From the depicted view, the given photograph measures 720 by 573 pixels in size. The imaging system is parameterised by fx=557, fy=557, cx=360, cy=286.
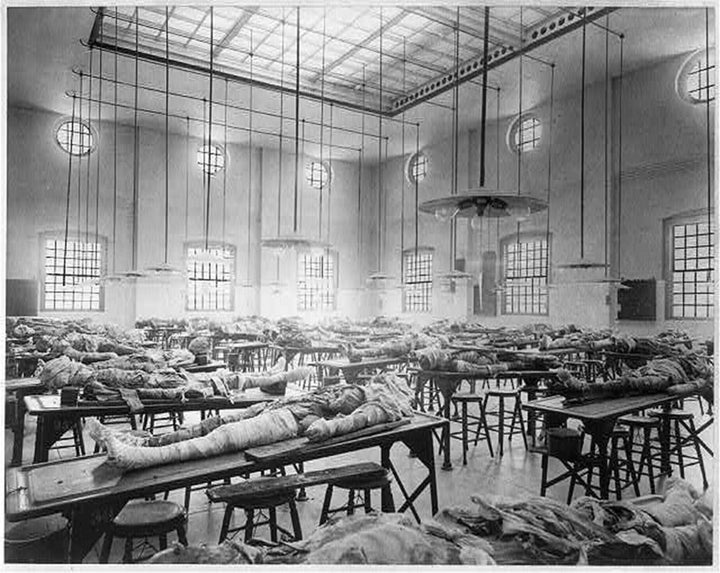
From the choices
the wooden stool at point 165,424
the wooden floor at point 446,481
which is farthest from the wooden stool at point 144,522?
the wooden stool at point 165,424

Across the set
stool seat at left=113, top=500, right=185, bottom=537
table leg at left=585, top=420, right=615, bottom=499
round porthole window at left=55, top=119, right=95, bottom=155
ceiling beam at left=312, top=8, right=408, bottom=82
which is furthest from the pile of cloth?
round porthole window at left=55, top=119, right=95, bottom=155

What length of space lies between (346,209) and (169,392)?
15278mm

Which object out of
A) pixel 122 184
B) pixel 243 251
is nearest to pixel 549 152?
pixel 243 251

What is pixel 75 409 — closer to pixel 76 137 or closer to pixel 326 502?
pixel 326 502

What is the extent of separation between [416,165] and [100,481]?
15.3 metres

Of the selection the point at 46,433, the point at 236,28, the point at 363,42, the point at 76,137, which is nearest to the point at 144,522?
the point at 46,433

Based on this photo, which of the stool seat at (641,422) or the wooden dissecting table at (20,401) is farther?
the wooden dissecting table at (20,401)

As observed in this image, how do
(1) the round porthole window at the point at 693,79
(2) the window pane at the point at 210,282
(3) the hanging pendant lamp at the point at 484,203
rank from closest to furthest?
(3) the hanging pendant lamp at the point at 484,203, (1) the round porthole window at the point at 693,79, (2) the window pane at the point at 210,282

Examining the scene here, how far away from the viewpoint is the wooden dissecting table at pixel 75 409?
3.86 m

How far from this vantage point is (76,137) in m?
14.9

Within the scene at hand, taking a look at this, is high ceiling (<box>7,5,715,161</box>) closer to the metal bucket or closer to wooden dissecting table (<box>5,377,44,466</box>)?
wooden dissecting table (<box>5,377,44,466</box>)

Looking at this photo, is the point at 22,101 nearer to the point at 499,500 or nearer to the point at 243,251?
the point at 243,251

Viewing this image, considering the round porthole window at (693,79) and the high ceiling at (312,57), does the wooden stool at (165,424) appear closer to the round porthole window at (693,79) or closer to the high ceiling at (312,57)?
the high ceiling at (312,57)

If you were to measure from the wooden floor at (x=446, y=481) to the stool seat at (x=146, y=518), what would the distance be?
0.78m
